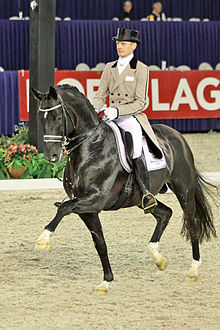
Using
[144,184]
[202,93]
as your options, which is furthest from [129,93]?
[202,93]

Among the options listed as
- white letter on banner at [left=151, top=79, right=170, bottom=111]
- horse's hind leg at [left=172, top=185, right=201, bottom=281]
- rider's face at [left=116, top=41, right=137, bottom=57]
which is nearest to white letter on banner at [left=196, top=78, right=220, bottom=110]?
white letter on banner at [left=151, top=79, right=170, bottom=111]

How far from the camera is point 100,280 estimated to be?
6.00 metres

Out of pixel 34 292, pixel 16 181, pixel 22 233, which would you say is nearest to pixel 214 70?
pixel 16 181

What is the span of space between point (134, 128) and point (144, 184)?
460 millimetres

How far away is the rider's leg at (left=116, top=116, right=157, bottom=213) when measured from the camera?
5719mm

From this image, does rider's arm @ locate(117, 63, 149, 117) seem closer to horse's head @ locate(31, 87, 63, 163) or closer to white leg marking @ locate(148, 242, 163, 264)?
horse's head @ locate(31, 87, 63, 163)

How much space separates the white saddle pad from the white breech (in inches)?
4.8

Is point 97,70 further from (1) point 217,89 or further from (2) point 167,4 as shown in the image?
(2) point 167,4

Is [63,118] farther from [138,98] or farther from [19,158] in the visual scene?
[19,158]

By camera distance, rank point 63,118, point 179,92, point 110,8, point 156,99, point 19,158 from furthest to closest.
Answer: point 110,8 → point 179,92 → point 156,99 → point 19,158 → point 63,118

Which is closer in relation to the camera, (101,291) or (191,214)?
(101,291)

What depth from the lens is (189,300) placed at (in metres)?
5.46

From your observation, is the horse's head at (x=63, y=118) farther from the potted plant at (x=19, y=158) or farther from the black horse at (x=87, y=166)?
the potted plant at (x=19, y=158)

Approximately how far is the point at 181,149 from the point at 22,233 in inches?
96.2
